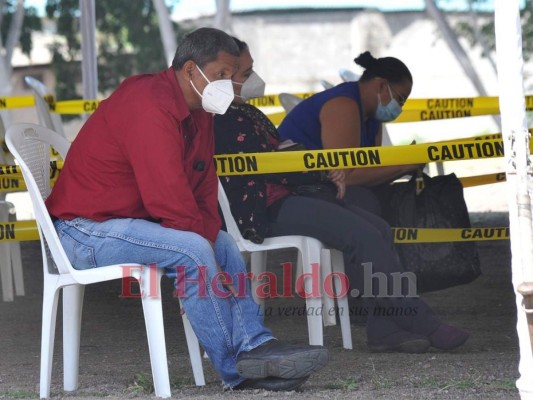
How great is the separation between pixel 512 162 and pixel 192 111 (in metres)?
1.41

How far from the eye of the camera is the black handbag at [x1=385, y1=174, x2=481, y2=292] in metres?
5.86

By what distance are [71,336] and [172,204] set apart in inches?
30.1

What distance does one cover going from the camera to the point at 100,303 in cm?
702

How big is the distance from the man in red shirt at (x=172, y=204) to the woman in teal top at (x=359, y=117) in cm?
128

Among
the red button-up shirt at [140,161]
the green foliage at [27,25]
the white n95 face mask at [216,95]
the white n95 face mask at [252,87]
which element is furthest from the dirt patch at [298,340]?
the green foliage at [27,25]

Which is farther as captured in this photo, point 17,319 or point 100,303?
point 100,303

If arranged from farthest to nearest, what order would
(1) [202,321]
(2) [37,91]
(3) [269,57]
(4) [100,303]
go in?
(3) [269,57] → (2) [37,91] → (4) [100,303] → (1) [202,321]

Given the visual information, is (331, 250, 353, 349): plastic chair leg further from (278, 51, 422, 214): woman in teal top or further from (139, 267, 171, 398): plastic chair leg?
(139, 267, 171, 398): plastic chair leg

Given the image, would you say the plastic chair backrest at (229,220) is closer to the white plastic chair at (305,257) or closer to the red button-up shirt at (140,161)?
the white plastic chair at (305,257)

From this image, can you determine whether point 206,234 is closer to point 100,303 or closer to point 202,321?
point 202,321

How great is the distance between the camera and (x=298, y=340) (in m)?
5.73

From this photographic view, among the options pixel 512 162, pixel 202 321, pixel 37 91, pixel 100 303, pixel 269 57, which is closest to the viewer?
pixel 512 162

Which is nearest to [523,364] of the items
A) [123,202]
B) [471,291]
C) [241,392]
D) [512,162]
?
[512,162]

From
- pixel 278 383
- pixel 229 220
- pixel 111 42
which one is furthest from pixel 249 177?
pixel 111 42
